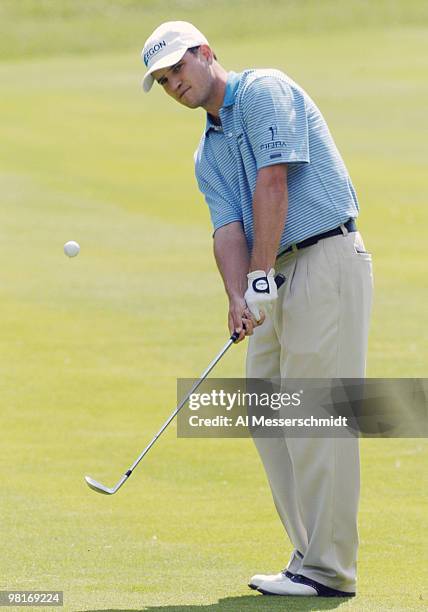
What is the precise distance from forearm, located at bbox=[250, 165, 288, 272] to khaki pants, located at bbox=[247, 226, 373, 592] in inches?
7.3

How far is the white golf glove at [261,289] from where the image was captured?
4.63 meters

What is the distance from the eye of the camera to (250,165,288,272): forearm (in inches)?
182

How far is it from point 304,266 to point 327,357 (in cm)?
33

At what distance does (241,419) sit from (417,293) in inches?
200

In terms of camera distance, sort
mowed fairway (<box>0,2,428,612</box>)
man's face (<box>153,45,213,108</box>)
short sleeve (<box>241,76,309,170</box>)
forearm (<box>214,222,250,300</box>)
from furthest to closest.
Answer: mowed fairway (<box>0,2,428,612</box>) → forearm (<box>214,222,250,300</box>) → man's face (<box>153,45,213,108</box>) → short sleeve (<box>241,76,309,170</box>)

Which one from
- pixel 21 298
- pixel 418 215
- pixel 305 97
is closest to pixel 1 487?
pixel 305 97

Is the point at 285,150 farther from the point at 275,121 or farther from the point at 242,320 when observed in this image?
the point at 242,320

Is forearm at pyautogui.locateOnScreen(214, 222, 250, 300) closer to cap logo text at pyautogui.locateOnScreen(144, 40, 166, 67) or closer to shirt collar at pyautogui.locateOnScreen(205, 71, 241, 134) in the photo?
shirt collar at pyautogui.locateOnScreen(205, 71, 241, 134)

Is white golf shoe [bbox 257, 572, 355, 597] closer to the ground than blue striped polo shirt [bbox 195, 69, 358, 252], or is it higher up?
closer to the ground

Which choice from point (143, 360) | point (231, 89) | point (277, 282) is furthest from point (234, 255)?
point (143, 360)

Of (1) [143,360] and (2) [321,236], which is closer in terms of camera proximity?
(2) [321,236]

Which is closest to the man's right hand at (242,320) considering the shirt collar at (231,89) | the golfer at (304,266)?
the golfer at (304,266)

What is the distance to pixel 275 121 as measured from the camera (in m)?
4.62

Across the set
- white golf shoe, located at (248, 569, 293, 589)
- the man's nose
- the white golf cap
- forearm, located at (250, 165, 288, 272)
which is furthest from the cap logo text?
white golf shoe, located at (248, 569, 293, 589)
